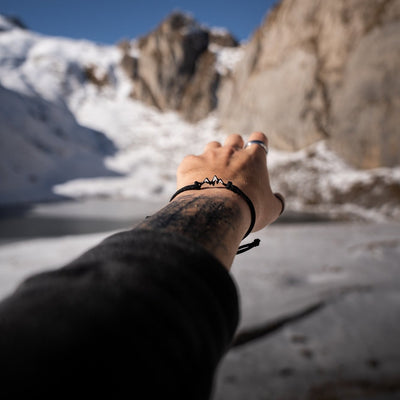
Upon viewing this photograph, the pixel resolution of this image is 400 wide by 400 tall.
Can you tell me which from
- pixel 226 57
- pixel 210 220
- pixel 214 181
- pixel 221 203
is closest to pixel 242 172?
pixel 214 181

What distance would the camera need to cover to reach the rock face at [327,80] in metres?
8.87

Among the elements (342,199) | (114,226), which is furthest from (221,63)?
(114,226)

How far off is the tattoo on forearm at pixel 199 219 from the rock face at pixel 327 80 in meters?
10.3

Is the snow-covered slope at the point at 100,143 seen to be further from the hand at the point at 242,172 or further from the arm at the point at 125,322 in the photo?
the arm at the point at 125,322

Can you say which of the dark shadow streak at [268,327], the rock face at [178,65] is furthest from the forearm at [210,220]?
the rock face at [178,65]

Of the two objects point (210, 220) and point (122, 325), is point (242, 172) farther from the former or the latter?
point (122, 325)

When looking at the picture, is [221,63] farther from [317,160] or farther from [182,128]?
[317,160]

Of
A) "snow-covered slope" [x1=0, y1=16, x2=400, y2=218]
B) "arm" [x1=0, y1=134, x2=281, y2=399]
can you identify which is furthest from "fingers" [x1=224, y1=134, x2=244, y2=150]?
"snow-covered slope" [x1=0, y1=16, x2=400, y2=218]

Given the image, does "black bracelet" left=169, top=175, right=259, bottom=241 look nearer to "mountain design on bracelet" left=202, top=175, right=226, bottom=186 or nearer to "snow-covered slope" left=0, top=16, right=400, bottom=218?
"mountain design on bracelet" left=202, top=175, right=226, bottom=186

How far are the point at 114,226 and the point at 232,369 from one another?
573 cm

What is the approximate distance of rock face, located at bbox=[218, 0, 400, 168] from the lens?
8.87 metres

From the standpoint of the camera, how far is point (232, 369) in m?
1.97

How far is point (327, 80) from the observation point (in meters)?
11.0

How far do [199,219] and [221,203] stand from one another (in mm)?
137
